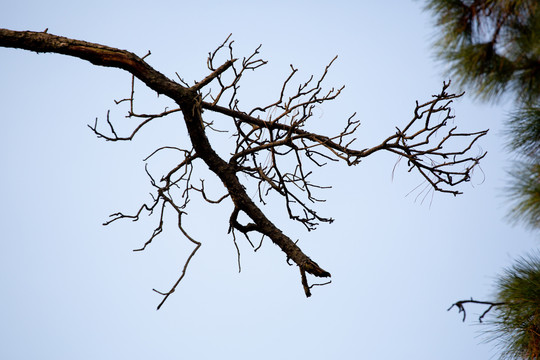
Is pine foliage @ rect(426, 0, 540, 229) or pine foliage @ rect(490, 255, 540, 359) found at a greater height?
pine foliage @ rect(426, 0, 540, 229)

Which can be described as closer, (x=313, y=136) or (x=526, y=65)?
(x=313, y=136)

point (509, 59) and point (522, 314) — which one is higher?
point (509, 59)

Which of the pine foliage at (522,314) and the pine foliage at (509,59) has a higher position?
the pine foliage at (509,59)

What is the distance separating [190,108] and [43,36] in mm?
405

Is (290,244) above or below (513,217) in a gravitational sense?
below

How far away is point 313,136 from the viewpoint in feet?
4.37

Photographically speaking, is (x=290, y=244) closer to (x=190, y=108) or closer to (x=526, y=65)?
(x=190, y=108)

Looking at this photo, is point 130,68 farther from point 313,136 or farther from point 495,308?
point 495,308

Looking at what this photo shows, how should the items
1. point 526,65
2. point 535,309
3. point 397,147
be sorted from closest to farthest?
point 397,147 < point 535,309 < point 526,65

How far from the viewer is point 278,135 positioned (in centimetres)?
141

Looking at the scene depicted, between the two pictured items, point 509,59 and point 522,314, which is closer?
point 522,314

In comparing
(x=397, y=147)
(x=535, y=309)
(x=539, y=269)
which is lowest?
(x=535, y=309)

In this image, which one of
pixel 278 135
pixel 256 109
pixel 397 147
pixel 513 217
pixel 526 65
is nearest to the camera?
pixel 397 147

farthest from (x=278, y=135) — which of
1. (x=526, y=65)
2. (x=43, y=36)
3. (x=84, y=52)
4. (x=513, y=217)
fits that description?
(x=526, y=65)
